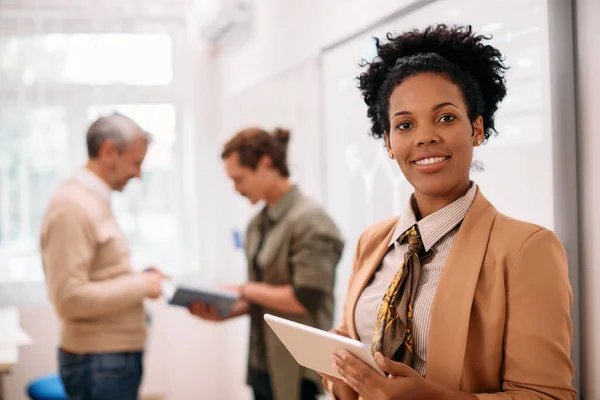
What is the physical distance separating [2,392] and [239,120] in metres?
2.18

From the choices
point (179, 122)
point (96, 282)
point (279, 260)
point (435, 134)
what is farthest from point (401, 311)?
point (179, 122)

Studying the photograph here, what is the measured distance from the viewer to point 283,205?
2.49 meters

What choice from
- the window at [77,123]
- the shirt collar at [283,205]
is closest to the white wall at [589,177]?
the shirt collar at [283,205]

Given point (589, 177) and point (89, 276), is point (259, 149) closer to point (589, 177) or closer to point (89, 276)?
point (89, 276)

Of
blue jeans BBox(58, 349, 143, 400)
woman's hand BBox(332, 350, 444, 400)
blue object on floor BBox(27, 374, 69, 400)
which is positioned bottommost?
blue object on floor BBox(27, 374, 69, 400)

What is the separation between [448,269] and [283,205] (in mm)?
1363

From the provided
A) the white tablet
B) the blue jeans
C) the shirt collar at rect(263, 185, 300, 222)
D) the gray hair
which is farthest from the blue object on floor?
the white tablet

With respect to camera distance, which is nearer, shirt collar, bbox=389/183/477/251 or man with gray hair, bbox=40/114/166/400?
shirt collar, bbox=389/183/477/251

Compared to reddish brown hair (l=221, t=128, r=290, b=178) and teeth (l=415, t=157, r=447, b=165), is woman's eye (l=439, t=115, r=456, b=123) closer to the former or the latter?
teeth (l=415, t=157, r=447, b=165)

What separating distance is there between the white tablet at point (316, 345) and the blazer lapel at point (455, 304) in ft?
0.34

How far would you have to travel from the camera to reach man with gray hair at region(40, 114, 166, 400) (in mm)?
2535

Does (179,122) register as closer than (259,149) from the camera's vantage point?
No

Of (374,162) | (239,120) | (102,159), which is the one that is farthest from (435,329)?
(239,120)

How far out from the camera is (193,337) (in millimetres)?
4695
